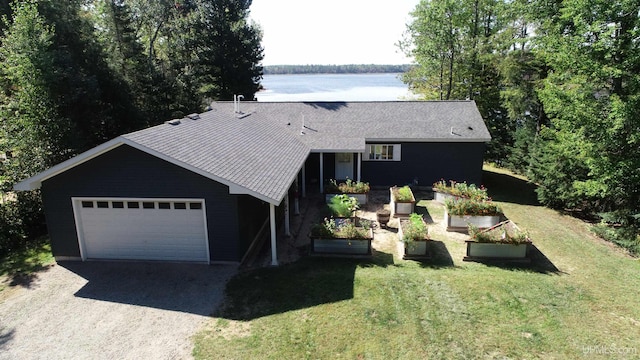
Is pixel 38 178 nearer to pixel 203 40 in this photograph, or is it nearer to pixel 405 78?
pixel 203 40

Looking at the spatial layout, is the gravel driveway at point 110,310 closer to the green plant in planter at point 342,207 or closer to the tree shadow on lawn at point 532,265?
the green plant in planter at point 342,207

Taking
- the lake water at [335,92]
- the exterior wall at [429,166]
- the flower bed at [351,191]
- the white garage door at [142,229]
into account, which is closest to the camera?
the white garage door at [142,229]

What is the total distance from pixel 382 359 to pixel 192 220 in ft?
21.9

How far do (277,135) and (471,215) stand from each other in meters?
9.37

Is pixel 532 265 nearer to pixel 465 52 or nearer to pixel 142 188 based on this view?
pixel 142 188

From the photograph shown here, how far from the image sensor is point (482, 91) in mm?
31703

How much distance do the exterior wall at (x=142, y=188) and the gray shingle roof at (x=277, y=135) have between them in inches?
14.9

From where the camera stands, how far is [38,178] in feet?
35.8

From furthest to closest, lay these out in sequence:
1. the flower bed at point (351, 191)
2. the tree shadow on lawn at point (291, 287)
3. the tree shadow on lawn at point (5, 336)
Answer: the flower bed at point (351, 191)
the tree shadow on lawn at point (291, 287)
the tree shadow on lawn at point (5, 336)

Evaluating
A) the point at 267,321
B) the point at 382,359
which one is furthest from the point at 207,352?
the point at 382,359

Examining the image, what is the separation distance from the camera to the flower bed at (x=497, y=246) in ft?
39.7

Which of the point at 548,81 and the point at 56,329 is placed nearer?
the point at 56,329

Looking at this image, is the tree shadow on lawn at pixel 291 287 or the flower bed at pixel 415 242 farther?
the flower bed at pixel 415 242

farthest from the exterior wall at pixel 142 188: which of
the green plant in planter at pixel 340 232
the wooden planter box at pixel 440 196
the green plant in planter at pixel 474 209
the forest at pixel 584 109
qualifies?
the forest at pixel 584 109
